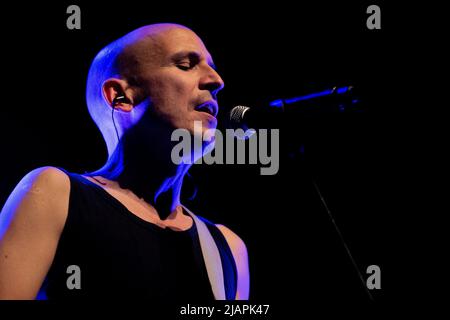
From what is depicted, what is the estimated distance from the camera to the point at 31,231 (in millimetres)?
1716

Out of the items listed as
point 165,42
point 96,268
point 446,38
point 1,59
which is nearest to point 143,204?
point 96,268

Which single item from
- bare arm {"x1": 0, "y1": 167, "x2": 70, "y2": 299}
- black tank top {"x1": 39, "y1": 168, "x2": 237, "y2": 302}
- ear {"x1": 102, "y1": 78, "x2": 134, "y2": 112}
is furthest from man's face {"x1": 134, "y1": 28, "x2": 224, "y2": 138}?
bare arm {"x1": 0, "y1": 167, "x2": 70, "y2": 299}

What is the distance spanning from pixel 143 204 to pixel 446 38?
6.90ft

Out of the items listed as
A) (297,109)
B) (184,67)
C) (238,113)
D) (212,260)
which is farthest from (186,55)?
(212,260)

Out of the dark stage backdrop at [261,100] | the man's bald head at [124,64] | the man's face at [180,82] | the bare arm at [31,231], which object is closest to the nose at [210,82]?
the man's face at [180,82]

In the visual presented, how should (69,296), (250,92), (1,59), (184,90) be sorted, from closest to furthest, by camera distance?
(69,296), (184,90), (1,59), (250,92)

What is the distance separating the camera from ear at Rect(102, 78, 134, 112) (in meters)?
2.27

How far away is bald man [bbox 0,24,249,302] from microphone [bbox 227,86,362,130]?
1.13ft

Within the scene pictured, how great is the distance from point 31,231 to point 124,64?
95cm

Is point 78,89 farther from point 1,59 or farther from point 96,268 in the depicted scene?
point 96,268

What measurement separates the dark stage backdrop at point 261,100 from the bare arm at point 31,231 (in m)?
0.86

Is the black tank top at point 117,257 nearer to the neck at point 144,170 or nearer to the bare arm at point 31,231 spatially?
the bare arm at point 31,231

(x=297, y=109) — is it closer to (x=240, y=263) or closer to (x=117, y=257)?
(x=117, y=257)

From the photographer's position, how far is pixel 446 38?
2912 millimetres
